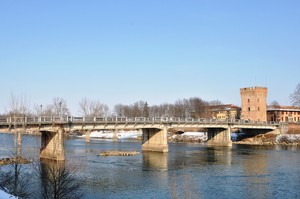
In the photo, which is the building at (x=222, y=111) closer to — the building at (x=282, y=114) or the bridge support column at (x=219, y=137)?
the building at (x=282, y=114)

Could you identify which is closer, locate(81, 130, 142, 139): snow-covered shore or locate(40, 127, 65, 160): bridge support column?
locate(40, 127, 65, 160): bridge support column

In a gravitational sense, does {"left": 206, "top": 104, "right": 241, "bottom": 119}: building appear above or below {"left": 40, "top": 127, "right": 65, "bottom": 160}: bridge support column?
above

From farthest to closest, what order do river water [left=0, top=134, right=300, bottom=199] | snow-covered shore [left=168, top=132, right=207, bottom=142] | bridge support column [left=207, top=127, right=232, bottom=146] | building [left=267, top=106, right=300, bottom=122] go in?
building [left=267, top=106, right=300, bottom=122] → snow-covered shore [left=168, top=132, right=207, bottom=142] → bridge support column [left=207, top=127, right=232, bottom=146] → river water [left=0, top=134, right=300, bottom=199]

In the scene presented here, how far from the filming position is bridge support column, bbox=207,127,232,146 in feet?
309

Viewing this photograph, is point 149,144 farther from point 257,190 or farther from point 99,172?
point 257,190

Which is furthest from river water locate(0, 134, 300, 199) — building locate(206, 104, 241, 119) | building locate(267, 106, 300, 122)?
building locate(206, 104, 241, 119)

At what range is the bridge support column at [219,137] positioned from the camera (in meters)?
94.3

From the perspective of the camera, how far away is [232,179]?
138 feet

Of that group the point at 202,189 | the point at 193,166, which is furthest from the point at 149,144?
the point at 202,189

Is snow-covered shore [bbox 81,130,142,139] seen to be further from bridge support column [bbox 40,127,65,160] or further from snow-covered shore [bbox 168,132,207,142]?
bridge support column [bbox 40,127,65,160]

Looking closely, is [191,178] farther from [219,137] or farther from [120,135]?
[120,135]

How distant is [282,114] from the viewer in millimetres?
150625

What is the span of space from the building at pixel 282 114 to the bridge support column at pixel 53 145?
104423 mm

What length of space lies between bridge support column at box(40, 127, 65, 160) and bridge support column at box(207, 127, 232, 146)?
153ft
